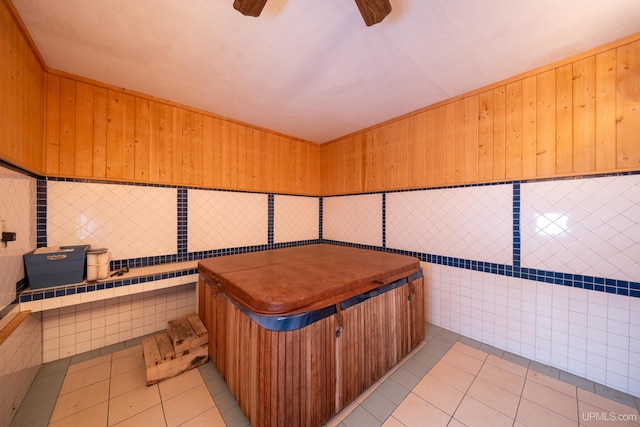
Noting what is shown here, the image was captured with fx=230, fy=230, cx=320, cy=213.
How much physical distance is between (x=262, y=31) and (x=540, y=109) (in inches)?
101

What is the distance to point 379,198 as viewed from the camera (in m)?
3.49

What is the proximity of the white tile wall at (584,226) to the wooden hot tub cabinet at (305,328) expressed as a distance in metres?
1.15

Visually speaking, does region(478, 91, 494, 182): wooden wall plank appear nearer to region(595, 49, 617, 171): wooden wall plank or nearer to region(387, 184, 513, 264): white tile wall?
region(387, 184, 513, 264): white tile wall

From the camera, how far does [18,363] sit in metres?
1.70

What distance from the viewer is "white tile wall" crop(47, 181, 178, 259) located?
7.34 feet

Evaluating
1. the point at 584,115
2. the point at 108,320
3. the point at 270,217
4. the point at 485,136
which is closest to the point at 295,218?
the point at 270,217

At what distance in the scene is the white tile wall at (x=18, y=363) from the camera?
4.84ft

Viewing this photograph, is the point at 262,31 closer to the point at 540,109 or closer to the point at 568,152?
the point at 540,109

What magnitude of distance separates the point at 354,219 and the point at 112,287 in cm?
311

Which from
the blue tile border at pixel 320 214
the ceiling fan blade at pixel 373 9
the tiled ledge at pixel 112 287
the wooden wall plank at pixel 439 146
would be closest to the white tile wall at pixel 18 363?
the tiled ledge at pixel 112 287

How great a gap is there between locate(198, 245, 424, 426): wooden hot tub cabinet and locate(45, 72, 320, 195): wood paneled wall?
1344 millimetres

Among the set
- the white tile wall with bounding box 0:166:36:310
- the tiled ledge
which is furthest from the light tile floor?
the white tile wall with bounding box 0:166:36:310

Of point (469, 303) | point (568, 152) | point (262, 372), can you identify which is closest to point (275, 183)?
point (262, 372)

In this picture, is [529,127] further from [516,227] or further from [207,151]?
[207,151]
